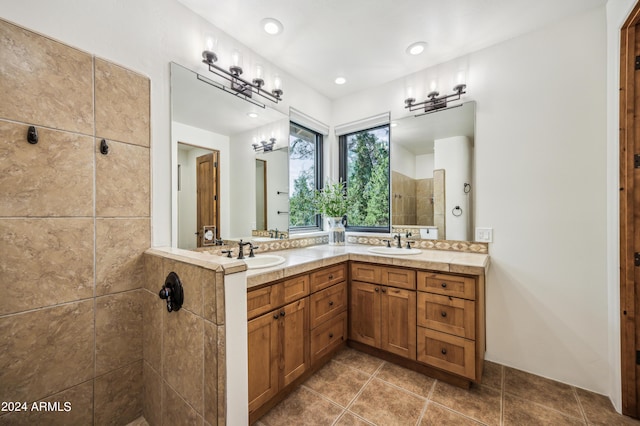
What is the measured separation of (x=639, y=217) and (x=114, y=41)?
3135 mm

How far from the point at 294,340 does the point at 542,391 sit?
174cm

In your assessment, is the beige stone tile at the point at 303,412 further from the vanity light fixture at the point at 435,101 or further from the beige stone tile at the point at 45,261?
the vanity light fixture at the point at 435,101

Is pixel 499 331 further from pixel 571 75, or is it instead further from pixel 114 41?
pixel 114 41

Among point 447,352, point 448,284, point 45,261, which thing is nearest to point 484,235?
point 448,284

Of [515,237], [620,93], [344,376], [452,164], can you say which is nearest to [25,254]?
[344,376]

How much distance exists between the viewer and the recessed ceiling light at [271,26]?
71.4 inches

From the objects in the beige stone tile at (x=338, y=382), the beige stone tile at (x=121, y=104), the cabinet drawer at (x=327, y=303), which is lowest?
the beige stone tile at (x=338, y=382)

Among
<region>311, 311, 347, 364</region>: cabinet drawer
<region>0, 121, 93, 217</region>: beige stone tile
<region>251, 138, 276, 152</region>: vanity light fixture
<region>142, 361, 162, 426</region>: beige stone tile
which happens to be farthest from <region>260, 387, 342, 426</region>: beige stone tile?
<region>251, 138, 276, 152</region>: vanity light fixture

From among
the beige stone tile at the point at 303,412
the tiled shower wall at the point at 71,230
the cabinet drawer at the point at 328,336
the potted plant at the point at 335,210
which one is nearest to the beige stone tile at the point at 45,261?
the tiled shower wall at the point at 71,230

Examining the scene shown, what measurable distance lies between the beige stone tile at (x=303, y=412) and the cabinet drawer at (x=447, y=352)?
2.46 ft

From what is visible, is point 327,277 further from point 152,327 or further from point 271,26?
point 271,26

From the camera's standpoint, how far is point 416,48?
2113 millimetres

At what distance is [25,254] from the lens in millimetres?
1130

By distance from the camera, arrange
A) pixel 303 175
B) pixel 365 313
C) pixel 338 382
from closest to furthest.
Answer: pixel 338 382 < pixel 365 313 < pixel 303 175
